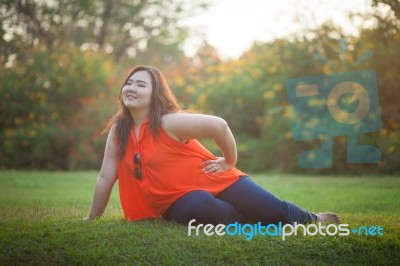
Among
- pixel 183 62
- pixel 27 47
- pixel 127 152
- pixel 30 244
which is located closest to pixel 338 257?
pixel 127 152

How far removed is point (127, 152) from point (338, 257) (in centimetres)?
179

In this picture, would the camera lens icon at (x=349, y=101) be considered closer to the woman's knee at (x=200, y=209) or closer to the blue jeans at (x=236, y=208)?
the blue jeans at (x=236, y=208)

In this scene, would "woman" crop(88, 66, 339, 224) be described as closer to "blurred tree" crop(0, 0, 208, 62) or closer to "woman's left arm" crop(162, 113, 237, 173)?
"woman's left arm" crop(162, 113, 237, 173)

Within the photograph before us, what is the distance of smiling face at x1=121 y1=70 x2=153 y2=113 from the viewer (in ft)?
13.1

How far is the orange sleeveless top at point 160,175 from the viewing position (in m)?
3.86

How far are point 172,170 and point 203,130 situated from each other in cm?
40

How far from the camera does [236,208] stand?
399 cm

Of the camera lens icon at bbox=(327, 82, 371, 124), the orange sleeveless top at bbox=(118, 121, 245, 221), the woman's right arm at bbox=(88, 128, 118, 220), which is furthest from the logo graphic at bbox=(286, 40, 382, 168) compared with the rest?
the woman's right arm at bbox=(88, 128, 118, 220)

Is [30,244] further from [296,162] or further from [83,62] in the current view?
[83,62]

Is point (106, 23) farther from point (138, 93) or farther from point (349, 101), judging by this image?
point (138, 93)

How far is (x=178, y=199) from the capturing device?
3865mm

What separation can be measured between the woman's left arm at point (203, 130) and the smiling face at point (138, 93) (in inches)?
8.7

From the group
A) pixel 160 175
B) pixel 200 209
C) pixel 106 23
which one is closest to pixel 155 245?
pixel 200 209

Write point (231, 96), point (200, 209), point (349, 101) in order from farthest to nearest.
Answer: point (231, 96) < point (349, 101) < point (200, 209)
